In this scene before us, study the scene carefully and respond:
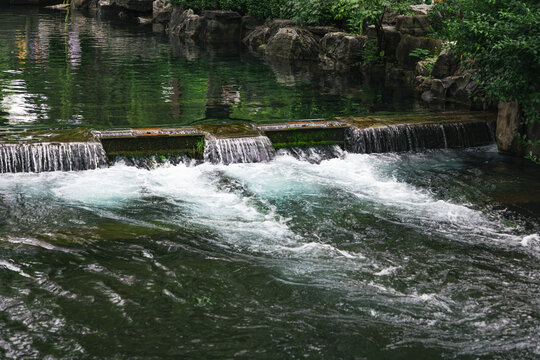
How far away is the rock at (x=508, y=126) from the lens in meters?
11.4

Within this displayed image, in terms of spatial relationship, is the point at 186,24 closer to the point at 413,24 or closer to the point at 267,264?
the point at 413,24

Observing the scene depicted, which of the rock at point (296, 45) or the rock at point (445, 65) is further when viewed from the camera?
the rock at point (296, 45)

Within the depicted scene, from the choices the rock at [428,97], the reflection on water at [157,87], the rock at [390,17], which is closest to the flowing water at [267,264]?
the reflection on water at [157,87]

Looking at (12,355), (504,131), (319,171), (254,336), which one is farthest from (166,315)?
(504,131)

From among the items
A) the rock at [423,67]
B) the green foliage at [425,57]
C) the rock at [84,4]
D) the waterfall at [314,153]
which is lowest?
the waterfall at [314,153]

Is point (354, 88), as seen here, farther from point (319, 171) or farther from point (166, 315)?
point (166, 315)

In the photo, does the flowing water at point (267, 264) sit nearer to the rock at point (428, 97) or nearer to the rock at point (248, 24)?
the rock at point (428, 97)

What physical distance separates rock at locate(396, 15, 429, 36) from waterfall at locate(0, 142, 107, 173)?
1178 centimetres

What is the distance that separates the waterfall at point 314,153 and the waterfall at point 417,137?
1.04 feet

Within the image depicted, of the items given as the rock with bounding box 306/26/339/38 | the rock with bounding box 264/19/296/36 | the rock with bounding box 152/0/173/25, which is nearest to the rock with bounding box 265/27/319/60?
the rock with bounding box 306/26/339/38

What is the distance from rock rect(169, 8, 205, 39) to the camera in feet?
95.2

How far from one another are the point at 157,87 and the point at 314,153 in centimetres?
623

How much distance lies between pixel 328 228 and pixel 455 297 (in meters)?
2.24

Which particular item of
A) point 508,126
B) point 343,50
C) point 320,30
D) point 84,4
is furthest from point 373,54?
point 84,4
